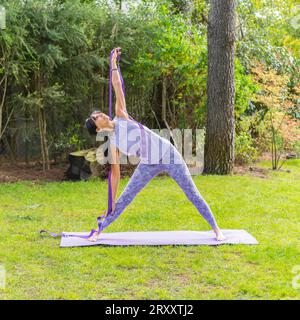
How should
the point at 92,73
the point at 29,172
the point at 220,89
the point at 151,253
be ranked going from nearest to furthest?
the point at 151,253
the point at 220,89
the point at 29,172
the point at 92,73

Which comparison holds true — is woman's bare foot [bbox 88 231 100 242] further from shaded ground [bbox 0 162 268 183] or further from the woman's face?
shaded ground [bbox 0 162 268 183]

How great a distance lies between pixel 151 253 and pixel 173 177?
28.8 inches

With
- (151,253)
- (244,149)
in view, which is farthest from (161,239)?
(244,149)

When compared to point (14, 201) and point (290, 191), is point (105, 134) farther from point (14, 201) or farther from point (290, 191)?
point (290, 191)

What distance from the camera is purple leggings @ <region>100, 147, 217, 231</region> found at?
16.4ft

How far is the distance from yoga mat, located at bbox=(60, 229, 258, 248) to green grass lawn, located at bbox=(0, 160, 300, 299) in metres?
0.10

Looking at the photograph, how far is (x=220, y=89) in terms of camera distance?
8.77m

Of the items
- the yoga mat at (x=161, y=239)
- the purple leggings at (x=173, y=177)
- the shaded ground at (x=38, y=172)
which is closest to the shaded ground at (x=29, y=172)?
the shaded ground at (x=38, y=172)

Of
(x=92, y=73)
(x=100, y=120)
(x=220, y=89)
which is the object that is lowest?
(x=100, y=120)

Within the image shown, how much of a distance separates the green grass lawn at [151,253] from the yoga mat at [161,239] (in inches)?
4.0
